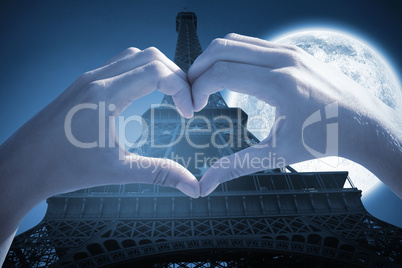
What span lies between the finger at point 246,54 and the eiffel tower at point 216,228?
13462mm

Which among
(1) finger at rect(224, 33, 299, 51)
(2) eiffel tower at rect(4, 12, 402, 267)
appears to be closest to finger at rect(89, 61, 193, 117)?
(1) finger at rect(224, 33, 299, 51)

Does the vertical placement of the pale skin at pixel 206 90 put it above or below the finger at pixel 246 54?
below

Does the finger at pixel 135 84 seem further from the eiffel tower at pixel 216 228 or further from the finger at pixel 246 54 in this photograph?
the eiffel tower at pixel 216 228

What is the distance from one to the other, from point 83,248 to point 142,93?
1387 centimetres

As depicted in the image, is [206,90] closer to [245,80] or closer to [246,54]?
[245,80]

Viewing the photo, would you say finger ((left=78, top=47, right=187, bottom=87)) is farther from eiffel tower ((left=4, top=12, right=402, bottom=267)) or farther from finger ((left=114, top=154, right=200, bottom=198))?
eiffel tower ((left=4, top=12, right=402, bottom=267))

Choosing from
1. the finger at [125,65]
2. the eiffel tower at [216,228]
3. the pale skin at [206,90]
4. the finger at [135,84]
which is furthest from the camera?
the eiffel tower at [216,228]

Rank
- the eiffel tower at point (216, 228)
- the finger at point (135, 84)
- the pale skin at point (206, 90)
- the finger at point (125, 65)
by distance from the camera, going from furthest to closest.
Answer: the eiffel tower at point (216, 228), the finger at point (125, 65), the finger at point (135, 84), the pale skin at point (206, 90)

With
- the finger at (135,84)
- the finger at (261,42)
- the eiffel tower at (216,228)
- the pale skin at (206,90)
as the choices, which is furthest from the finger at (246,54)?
the eiffel tower at (216,228)

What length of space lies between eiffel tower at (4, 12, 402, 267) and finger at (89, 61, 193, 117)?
13194 mm

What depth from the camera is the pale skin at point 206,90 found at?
1.97 m

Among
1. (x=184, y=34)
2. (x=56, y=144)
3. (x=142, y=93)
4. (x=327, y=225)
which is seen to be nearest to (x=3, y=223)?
(x=56, y=144)

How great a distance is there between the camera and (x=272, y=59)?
7.34ft

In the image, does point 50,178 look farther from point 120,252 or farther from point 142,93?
point 120,252
